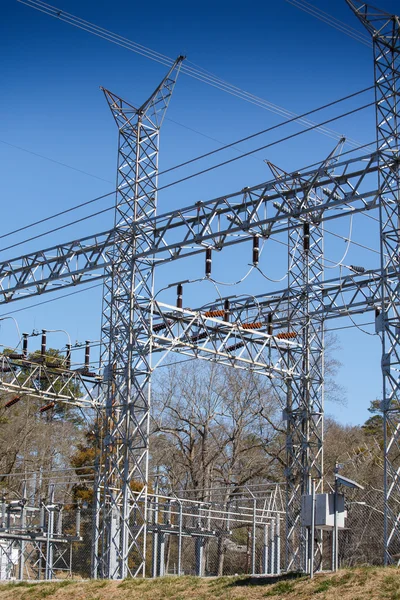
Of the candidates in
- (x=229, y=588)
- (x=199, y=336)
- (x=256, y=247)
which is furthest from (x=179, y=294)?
(x=229, y=588)

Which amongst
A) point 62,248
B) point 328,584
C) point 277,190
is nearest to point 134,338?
point 62,248

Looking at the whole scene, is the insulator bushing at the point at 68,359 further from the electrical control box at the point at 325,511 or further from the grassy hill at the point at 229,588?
the electrical control box at the point at 325,511

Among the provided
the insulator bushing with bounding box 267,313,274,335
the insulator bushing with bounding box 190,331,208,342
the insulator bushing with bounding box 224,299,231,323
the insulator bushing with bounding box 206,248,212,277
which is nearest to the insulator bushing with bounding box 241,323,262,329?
the insulator bushing with bounding box 224,299,231,323

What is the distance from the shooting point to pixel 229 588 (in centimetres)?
1712

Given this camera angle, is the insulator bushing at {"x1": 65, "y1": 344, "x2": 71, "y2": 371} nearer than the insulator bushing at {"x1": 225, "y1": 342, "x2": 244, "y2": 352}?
No

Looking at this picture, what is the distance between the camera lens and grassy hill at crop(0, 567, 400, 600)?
48.7 ft

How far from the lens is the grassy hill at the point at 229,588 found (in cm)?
1484

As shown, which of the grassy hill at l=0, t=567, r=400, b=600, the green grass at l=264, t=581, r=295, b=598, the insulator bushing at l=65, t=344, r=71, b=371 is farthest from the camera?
the insulator bushing at l=65, t=344, r=71, b=371

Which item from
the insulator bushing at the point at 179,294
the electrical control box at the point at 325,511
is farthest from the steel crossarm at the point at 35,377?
the electrical control box at the point at 325,511

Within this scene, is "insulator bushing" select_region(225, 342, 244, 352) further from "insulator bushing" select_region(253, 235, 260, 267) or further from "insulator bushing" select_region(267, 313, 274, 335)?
"insulator bushing" select_region(253, 235, 260, 267)

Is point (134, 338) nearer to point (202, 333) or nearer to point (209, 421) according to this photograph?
point (202, 333)

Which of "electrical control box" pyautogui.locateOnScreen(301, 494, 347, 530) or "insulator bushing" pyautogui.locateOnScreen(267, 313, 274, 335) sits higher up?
"insulator bushing" pyautogui.locateOnScreen(267, 313, 274, 335)

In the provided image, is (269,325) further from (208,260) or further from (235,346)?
(208,260)

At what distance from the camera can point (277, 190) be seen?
21.6 meters
